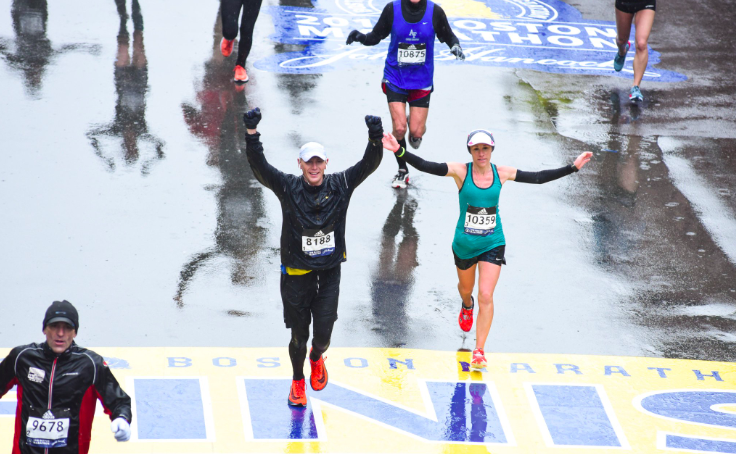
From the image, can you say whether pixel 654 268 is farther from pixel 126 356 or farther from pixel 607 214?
pixel 126 356

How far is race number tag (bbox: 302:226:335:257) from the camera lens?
20.2 feet

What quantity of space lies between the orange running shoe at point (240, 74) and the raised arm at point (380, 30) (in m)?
3.10

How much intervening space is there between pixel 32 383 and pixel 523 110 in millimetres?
8964

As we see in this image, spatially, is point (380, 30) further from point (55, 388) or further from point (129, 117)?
point (55, 388)

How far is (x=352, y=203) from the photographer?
997cm

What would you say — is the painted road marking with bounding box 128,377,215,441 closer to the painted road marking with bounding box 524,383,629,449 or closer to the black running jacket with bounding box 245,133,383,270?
the black running jacket with bounding box 245,133,383,270

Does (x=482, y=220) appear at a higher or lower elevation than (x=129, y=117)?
higher

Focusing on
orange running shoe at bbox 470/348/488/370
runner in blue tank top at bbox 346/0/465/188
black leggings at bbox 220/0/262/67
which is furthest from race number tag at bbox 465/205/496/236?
black leggings at bbox 220/0/262/67

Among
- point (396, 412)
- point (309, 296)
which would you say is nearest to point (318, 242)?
point (309, 296)

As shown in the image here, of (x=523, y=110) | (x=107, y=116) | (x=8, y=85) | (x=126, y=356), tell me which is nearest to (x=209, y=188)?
(x=107, y=116)

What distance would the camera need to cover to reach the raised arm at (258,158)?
19.8 ft

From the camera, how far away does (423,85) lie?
10.1m

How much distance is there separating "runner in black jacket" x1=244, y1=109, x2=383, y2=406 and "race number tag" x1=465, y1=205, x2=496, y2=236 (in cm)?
125

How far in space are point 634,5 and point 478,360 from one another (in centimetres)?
765
